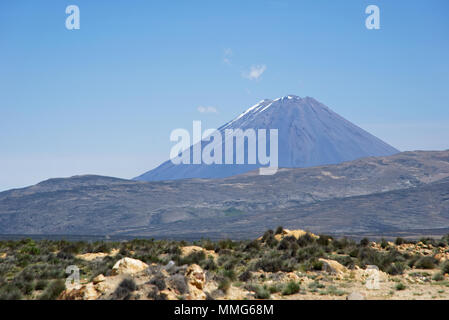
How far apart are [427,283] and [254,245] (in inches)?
474

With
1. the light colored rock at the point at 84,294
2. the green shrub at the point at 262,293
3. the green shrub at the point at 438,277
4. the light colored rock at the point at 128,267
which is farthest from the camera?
the green shrub at the point at 438,277

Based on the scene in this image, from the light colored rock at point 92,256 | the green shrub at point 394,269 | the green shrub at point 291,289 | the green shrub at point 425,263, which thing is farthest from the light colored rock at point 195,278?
the green shrub at point 425,263

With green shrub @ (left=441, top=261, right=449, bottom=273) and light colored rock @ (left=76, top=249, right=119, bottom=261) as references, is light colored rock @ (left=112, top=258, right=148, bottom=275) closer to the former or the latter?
light colored rock @ (left=76, top=249, right=119, bottom=261)

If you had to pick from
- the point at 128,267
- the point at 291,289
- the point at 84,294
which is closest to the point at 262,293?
the point at 291,289

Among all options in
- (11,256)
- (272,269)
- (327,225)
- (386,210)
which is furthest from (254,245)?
(386,210)

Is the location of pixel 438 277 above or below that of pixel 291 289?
below

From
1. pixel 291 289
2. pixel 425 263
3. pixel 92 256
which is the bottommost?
pixel 92 256

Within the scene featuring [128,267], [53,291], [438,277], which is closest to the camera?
[53,291]

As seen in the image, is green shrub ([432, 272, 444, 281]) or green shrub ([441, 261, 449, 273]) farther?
green shrub ([441, 261, 449, 273])

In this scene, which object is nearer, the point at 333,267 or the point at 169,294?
the point at 169,294

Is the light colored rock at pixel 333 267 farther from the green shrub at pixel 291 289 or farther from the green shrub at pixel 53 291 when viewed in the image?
the green shrub at pixel 53 291

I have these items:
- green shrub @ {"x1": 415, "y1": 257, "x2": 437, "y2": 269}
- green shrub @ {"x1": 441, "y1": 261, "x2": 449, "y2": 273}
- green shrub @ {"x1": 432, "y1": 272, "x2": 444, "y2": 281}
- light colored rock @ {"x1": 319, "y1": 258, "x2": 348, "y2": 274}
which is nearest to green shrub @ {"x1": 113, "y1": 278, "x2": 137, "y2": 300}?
light colored rock @ {"x1": 319, "y1": 258, "x2": 348, "y2": 274}

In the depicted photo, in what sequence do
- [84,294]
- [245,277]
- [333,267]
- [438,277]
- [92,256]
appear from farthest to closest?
[92,256], [333,267], [438,277], [245,277], [84,294]

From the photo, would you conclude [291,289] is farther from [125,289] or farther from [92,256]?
[92,256]
